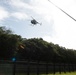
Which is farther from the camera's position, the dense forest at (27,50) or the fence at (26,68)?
the dense forest at (27,50)

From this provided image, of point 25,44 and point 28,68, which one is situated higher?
point 25,44

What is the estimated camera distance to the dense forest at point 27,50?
125 ft

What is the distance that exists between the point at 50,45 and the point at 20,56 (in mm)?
12143

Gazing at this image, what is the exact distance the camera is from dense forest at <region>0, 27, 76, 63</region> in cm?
3822

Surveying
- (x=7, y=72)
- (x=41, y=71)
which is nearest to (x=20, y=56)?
(x=41, y=71)

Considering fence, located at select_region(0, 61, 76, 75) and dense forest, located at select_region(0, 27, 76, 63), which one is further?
dense forest, located at select_region(0, 27, 76, 63)

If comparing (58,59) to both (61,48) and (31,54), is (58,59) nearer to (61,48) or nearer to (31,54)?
(61,48)

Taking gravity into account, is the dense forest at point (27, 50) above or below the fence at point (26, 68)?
above

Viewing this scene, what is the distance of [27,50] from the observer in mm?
47125

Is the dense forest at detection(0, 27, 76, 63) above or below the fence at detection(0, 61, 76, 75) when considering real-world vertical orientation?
above

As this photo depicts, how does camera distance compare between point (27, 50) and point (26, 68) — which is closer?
point (26, 68)

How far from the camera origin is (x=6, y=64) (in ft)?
70.8

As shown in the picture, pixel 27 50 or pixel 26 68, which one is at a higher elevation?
pixel 27 50

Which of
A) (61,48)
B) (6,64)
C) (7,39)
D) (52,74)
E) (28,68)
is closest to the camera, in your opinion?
(6,64)
